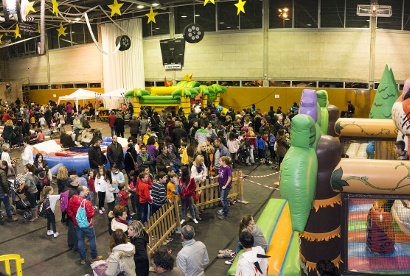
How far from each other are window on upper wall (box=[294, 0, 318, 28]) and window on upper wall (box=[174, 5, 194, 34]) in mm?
5721

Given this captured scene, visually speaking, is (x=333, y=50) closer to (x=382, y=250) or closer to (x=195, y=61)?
(x=195, y=61)

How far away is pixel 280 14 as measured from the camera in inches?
824

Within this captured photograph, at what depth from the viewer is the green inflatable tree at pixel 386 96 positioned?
8.80 metres

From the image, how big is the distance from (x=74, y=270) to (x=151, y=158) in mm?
4261

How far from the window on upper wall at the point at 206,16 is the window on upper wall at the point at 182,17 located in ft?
1.10

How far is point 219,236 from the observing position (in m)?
7.59

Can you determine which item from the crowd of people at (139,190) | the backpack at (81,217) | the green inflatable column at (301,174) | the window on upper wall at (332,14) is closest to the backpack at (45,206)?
the crowd of people at (139,190)

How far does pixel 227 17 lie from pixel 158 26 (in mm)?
4378

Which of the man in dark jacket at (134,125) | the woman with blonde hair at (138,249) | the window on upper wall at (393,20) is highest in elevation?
the window on upper wall at (393,20)

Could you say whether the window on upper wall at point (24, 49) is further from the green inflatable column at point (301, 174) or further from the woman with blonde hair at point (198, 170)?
the green inflatable column at point (301, 174)

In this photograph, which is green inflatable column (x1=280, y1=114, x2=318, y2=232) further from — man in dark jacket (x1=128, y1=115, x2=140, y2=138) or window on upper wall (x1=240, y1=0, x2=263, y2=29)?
window on upper wall (x1=240, y1=0, x2=263, y2=29)

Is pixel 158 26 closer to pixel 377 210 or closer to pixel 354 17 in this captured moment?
pixel 354 17

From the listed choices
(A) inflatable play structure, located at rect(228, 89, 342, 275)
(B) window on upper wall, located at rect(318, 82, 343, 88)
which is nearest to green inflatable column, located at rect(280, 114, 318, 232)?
(A) inflatable play structure, located at rect(228, 89, 342, 275)

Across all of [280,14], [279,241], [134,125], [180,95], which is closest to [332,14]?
[280,14]
